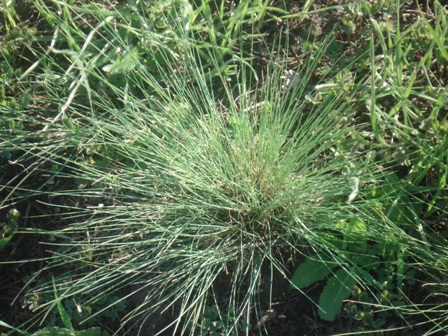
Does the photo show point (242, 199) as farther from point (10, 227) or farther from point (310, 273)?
point (10, 227)

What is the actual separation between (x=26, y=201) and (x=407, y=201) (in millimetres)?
1288

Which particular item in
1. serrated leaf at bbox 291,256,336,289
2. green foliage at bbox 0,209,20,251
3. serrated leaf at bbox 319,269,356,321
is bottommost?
serrated leaf at bbox 319,269,356,321

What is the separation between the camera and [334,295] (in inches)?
80.1

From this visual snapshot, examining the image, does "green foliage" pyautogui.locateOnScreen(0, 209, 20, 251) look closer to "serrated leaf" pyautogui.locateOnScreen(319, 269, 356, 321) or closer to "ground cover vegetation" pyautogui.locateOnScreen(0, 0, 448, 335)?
"ground cover vegetation" pyautogui.locateOnScreen(0, 0, 448, 335)

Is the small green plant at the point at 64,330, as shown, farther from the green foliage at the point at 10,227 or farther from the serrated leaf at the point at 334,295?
the serrated leaf at the point at 334,295

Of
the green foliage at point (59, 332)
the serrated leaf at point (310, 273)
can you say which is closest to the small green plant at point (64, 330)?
the green foliage at point (59, 332)

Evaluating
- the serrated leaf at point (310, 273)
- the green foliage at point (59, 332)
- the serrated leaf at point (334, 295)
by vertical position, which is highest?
the green foliage at point (59, 332)

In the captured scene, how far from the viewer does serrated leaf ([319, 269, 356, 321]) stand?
2.02 metres

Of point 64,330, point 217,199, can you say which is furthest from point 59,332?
point 217,199

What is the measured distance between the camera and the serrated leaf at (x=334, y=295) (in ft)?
6.64

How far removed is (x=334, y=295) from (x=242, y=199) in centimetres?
39

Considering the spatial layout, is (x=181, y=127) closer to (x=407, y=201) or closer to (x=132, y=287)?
(x=132, y=287)

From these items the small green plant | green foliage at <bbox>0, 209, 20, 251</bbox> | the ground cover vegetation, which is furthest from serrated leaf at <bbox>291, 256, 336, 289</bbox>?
green foliage at <bbox>0, 209, 20, 251</bbox>

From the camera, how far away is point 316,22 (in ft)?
8.25
